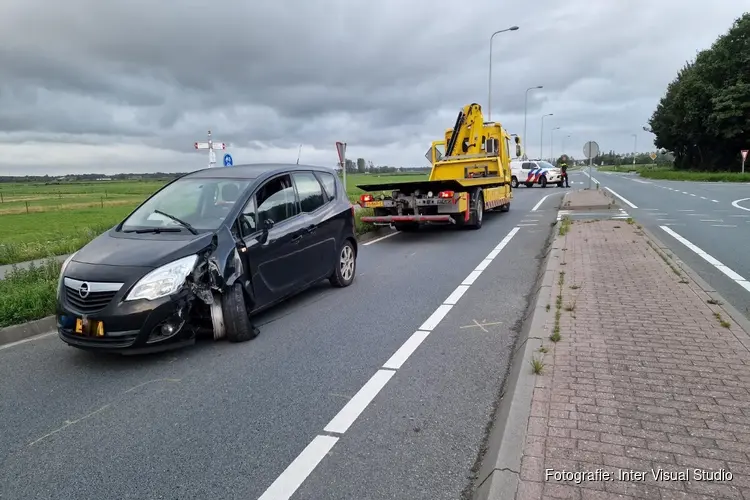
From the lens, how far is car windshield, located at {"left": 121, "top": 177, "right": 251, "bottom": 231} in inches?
210

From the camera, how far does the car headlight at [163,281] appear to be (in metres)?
Result: 4.35

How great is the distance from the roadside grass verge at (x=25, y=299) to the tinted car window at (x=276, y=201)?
2.81m

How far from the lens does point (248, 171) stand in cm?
616

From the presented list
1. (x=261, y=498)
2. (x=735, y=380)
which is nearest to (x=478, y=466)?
(x=261, y=498)

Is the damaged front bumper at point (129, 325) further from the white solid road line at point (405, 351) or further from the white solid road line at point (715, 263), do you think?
the white solid road line at point (715, 263)

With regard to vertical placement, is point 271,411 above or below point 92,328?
below

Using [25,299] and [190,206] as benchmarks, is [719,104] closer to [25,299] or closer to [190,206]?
[190,206]

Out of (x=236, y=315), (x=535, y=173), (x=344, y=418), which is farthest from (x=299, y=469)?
(x=535, y=173)

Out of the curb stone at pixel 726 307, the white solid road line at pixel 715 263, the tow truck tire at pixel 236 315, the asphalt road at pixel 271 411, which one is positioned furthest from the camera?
the white solid road line at pixel 715 263

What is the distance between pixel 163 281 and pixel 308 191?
2.69 m

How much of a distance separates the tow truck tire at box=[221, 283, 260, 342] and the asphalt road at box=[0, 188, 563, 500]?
13 cm

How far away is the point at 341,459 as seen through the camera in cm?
304

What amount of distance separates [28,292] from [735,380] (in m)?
7.32

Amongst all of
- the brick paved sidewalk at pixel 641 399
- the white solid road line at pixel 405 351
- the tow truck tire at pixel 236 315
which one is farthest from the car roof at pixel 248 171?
the brick paved sidewalk at pixel 641 399
